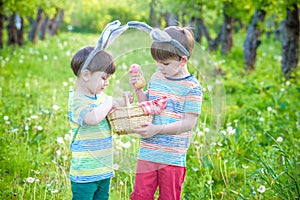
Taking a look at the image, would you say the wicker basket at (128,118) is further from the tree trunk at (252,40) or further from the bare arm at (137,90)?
the tree trunk at (252,40)

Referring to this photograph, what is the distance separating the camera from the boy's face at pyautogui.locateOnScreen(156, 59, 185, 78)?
275cm

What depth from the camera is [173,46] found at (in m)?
2.71

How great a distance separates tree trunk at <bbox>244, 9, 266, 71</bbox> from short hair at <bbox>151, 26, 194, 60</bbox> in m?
8.73

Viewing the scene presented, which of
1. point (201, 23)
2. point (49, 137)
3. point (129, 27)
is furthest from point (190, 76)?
point (201, 23)

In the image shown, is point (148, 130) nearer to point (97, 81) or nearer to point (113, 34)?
point (97, 81)

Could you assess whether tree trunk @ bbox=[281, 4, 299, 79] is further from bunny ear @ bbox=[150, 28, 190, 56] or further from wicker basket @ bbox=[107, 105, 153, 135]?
wicker basket @ bbox=[107, 105, 153, 135]

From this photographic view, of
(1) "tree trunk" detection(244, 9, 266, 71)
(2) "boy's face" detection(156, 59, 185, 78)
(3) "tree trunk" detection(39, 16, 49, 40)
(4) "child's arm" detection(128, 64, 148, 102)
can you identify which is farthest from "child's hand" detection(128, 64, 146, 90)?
(3) "tree trunk" detection(39, 16, 49, 40)

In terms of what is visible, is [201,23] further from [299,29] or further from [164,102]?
[164,102]

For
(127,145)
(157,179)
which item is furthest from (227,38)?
(157,179)

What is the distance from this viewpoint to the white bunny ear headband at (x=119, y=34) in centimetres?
270

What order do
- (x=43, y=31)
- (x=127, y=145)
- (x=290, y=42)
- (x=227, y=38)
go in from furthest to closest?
1. (x=43, y=31)
2. (x=227, y=38)
3. (x=290, y=42)
4. (x=127, y=145)

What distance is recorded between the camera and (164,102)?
110 inches

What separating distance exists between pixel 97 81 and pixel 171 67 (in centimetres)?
41

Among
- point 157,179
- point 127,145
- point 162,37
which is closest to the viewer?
point 162,37
